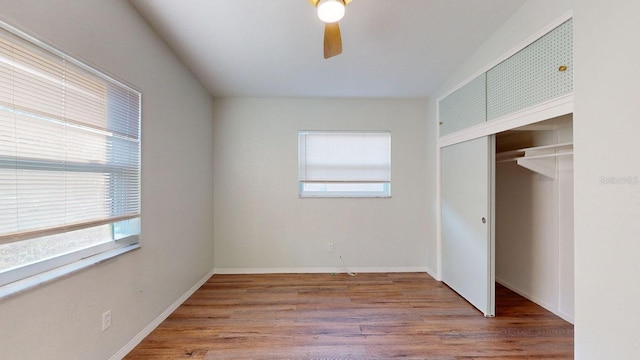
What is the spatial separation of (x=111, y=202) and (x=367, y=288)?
275 cm

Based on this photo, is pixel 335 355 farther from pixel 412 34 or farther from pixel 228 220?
pixel 412 34

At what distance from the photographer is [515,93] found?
208 centimetres

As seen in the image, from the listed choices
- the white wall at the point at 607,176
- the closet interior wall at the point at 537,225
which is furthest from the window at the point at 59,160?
the closet interior wall at the point at 537,225

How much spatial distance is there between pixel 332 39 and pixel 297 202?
2.49 meters

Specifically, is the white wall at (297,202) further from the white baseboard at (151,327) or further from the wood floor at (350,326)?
the white baseboard at (151,327)

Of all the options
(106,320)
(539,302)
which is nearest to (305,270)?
(106,320)

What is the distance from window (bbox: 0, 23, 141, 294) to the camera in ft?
3.97

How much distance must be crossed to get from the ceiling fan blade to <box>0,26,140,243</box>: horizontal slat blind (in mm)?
1496

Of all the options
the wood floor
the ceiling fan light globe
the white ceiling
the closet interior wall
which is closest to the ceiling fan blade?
the ceiling fan light globe

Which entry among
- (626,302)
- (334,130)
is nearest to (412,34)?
(334,130)

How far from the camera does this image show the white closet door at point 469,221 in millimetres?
2477

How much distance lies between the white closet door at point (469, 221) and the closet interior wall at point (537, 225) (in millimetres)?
421

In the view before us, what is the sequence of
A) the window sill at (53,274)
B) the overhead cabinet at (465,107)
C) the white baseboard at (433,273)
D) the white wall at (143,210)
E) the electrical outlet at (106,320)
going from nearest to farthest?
the window sill at (53,274), the white wall at (143,210), the electrical outlet at (106,320), the overhead cabinet at (465,107), the white baseboard at (433,273)

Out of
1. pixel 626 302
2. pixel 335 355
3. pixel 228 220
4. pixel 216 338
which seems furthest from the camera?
pixel 228 220
